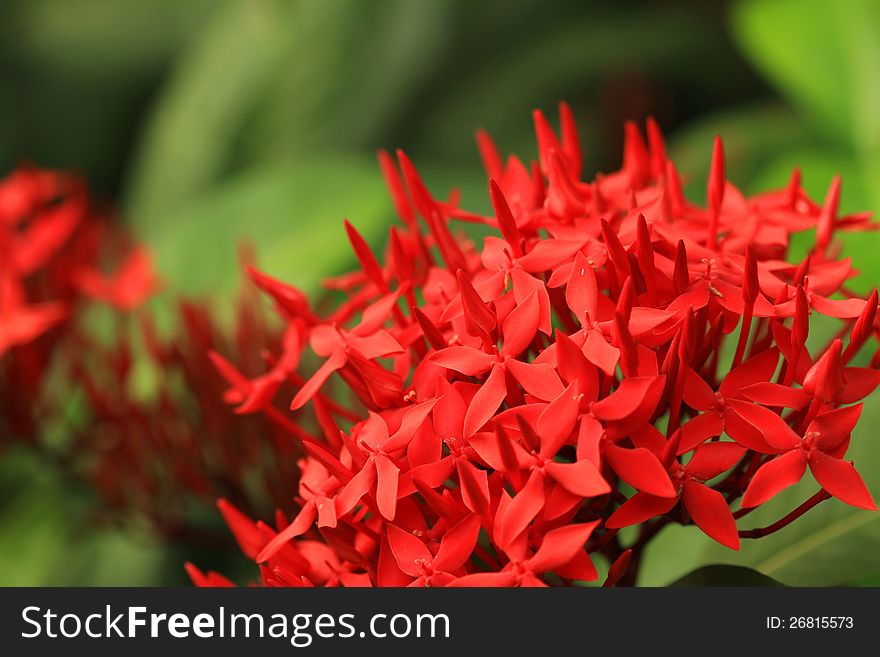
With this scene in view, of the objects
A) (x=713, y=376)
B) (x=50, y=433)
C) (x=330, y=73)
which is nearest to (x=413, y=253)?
(x=713, y=376)

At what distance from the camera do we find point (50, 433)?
0.75 meters

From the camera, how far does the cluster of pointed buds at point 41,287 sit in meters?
0.66

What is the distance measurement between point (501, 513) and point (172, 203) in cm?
86

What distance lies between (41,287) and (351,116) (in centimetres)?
47

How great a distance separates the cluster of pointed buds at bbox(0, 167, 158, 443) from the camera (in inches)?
25.8

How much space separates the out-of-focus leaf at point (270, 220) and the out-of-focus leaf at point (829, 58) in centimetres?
38

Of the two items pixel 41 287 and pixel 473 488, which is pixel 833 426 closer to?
pixel 473 488

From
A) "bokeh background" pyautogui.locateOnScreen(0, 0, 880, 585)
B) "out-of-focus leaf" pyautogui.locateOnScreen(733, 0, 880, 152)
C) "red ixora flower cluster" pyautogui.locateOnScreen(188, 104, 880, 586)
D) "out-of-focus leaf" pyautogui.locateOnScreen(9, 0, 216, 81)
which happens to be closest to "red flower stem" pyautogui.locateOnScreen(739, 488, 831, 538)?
"red ixora flower cluster" pyautogui.locateOnScreen(188, 104, 880, 586)

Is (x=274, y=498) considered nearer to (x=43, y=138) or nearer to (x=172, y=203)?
(x=172, y=203)

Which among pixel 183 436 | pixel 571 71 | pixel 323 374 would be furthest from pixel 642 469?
pixel 571 71

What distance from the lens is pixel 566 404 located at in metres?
0.32

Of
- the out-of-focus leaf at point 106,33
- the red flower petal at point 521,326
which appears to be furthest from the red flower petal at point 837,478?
the out-of-focus leaf at point 106,33

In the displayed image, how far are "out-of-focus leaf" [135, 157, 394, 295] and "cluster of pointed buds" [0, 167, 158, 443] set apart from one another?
115 mm

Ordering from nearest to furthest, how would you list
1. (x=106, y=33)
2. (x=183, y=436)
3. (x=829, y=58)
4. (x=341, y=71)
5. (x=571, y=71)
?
(x=183, y=436) < (x=829, y=58) < (x=341, y=71) < (x=571, y=71) < (x=106, y=33)
